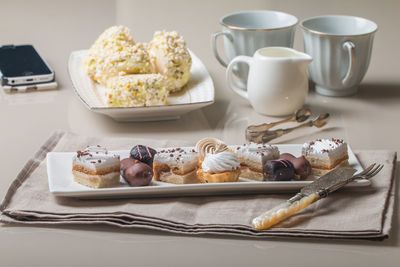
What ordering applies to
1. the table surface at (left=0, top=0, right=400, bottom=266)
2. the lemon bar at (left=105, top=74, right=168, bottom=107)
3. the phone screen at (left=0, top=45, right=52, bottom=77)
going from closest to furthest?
the table surface at (left=0, top=0, right=400, bottom=266), the lemon bar at (left=105, top=74, right=168, bottom=107), the phone screen at (left=0, top=45, right=52, bottom=77)

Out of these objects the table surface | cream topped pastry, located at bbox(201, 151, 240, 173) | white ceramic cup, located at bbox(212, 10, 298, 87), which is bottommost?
the table surface

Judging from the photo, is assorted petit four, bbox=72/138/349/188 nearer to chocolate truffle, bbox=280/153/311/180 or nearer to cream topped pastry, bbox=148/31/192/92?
chocolate truffle, bbox=280/153/311/180

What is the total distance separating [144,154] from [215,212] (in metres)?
0.24

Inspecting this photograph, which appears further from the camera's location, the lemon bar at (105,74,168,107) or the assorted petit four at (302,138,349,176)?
the lemon bar at (105,74,168,107)

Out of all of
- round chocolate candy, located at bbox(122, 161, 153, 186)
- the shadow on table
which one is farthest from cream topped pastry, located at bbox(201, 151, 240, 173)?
the shadow on table

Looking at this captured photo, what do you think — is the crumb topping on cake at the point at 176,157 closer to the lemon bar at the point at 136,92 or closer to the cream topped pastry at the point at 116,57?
the lemon bar at the point at 136,92

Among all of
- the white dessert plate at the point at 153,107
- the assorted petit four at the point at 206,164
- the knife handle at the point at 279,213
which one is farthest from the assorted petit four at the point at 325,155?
the white dessert plate at the point at 153,107

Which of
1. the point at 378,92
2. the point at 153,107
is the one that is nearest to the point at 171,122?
the point at 153,107

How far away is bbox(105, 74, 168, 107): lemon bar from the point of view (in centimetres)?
169

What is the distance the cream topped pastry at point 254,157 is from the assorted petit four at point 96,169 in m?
0.27

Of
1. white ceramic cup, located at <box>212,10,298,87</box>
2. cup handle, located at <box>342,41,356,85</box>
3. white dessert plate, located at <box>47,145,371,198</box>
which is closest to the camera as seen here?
white dessert plate, located at <box>47,145,371,198</box>

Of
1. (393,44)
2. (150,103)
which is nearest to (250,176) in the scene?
(150,103)

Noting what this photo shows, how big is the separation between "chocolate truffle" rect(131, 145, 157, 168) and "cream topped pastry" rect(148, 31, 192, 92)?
1.72 feet

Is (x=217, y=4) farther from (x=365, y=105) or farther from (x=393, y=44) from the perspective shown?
(x=365, y=105)
